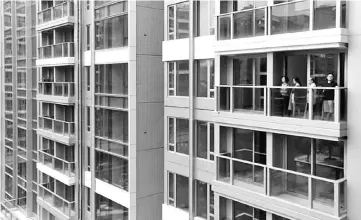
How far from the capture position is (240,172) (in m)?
10.9

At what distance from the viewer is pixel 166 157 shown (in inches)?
551

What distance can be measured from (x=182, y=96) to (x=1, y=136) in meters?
18.6

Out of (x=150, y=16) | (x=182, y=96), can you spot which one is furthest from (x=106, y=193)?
(x=150, y=16)

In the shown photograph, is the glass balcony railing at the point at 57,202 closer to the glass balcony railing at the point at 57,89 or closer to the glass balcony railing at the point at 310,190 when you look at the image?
the glass balcony railing at the point at 57,89

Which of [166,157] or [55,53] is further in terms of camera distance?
[55,53]

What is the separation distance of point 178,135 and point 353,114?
649cm

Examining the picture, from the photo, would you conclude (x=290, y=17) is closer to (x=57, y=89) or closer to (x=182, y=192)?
(x=182, y=192)

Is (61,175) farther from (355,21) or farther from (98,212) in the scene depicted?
(355,21)

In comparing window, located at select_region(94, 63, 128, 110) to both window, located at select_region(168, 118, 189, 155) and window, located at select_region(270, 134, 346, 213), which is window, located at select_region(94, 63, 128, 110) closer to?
window, located at select_region(168, 118, 189, 155)

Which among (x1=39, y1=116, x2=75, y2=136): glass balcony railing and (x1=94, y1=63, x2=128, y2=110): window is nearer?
(x1=94, y1=63, x2=128, y2=110): window

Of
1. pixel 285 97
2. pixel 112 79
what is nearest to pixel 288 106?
pixel 285 97

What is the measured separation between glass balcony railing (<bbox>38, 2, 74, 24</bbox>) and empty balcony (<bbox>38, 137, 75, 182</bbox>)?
255 inches

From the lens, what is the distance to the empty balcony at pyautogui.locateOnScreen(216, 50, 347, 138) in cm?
865

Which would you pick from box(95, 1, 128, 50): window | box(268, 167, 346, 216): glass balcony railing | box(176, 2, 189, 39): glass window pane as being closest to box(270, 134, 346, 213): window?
box(268, 167, 346, 216): glass balcony railing
